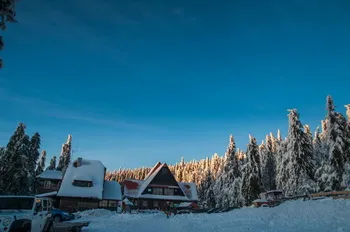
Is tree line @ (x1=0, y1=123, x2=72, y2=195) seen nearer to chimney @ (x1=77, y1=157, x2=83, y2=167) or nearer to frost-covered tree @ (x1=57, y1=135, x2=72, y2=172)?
chimney @ (x1=77, y1=157, x2=83, y2=167)

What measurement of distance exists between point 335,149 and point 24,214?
116ft

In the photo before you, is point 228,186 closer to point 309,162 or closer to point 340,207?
point 309,162

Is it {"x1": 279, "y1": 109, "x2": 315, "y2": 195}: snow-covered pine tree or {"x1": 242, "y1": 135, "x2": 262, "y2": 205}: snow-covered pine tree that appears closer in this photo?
{"x1": 279, "y1": 109, "x2": 315, "y2": 195}: snow-covered pine tree

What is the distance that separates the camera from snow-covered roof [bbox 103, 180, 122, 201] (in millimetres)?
Result: 51891

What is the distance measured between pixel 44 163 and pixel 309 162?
69221 millimetres

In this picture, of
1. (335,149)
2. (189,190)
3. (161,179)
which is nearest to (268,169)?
(189,190)

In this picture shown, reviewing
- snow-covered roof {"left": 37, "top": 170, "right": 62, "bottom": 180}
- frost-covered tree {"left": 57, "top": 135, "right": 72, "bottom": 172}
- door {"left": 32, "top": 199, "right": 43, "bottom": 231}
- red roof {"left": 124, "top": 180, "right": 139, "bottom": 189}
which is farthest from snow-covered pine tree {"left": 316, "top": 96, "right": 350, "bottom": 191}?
frost-covered tree {"left": 57, "top": 135, "right": 72, "bottom": 172}

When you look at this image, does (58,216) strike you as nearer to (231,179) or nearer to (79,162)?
(79,162)

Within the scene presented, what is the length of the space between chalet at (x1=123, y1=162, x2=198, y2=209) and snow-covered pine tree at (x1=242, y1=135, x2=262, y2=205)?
578 inches

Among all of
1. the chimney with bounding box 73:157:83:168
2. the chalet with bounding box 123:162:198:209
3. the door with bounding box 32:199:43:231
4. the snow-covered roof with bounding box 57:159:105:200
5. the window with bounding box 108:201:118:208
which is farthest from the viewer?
the chalet with bounding box 123:162:198:209

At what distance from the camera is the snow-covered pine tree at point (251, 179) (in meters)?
50.3

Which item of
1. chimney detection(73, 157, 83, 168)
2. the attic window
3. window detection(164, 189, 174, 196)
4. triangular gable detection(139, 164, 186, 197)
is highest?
chimney detection(73, 157, 83, 168)

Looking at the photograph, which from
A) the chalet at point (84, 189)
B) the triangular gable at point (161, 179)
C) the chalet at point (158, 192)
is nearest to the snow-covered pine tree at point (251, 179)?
the chalet at point (158, 192)

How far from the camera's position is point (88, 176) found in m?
51.2
